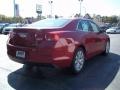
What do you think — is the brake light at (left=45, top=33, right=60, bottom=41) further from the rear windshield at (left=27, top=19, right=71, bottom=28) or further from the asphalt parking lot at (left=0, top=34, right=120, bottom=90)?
the asphalt parking lot at (left=0, top=34, right=120, bottom=90)

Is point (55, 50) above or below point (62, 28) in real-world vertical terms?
below

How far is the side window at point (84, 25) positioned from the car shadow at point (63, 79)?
3.88ft

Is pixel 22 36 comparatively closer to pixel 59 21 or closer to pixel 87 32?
pixel 59 21

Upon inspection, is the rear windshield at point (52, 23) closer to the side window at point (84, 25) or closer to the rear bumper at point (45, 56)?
the side window at point (84, 25)

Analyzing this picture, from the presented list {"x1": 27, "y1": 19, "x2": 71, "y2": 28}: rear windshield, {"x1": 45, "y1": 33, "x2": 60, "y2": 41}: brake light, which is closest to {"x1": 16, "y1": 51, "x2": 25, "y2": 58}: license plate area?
{"x1": 45, "y1": 33, "x2": 60, "y2": 41}: brake light

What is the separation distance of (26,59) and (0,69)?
1.44 m

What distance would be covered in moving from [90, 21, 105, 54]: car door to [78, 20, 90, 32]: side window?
1.57 ft

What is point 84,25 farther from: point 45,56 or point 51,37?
point 45,56

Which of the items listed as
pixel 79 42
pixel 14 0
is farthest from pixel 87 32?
pixel 14 0

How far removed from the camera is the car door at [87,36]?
758cm

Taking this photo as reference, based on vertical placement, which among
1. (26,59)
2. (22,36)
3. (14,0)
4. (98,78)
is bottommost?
(98,78)

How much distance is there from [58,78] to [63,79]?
15 cm

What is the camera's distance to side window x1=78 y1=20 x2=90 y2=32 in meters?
7.63

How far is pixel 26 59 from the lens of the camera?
20.7 ft
